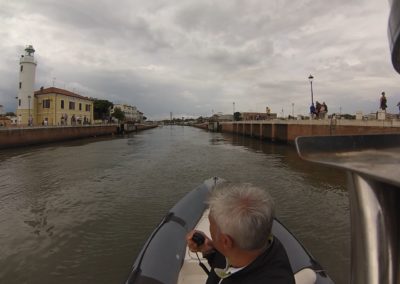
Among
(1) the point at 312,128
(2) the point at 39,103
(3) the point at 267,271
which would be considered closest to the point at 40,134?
(2) the point at 39,103

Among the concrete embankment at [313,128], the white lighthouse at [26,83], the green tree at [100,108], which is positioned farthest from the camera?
the green tree at [100,108]

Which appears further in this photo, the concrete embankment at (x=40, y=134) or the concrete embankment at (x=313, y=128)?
the concrete embankment at (x=40, y=134)

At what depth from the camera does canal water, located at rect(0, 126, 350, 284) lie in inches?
255

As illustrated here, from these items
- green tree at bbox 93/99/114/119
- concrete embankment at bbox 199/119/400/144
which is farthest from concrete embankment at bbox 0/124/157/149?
green tree at bbox 93/99/114/119

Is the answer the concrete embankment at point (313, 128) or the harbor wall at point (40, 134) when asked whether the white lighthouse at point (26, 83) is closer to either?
the harbor wall at point (40, 134)

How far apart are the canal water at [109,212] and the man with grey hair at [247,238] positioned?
495 centimetres

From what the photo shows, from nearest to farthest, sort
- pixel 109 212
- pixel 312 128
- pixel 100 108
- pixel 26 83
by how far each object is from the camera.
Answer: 1. pixel 109 212
2. pixel 312 128
3. pixel 26 83
4. pixel 100 108

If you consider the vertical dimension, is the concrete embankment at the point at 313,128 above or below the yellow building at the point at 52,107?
below

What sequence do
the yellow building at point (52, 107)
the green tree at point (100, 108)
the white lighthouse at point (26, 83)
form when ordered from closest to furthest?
1. the white lighthouse at point (26, 83)
2. the yellow building at point (52, 107)
3. the green tree at point (100, 108)

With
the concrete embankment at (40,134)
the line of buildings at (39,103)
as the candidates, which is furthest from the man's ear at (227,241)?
the line of buildings at (39,103)

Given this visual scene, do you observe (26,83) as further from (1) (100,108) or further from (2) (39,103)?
(1) (100,108)

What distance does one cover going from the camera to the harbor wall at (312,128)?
56.8 feet

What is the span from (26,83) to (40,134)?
16.2 m

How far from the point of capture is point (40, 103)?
167 ft
